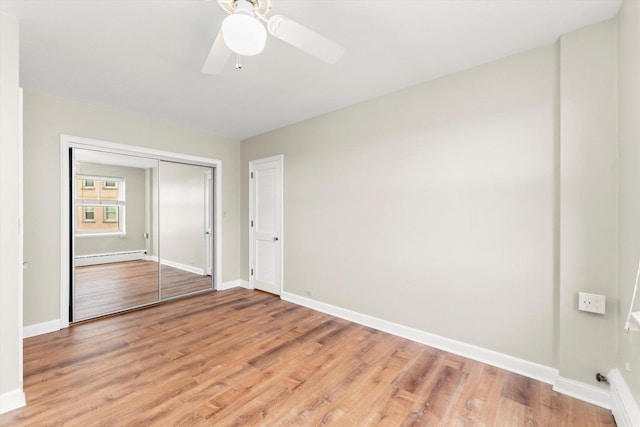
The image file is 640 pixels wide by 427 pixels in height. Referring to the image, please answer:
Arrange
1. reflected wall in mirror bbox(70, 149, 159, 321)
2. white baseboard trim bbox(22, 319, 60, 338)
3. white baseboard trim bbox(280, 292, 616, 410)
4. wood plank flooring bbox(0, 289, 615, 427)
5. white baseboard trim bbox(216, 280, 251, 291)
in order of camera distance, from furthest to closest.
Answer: white baseboard trim bbox(216, 280, 251, 291) < reflected wall in mirror bbox(70, 149, 159, 321) < white baseboard trim bbox(22, 319, 60, 338) < white baseboard trim bbox(280, 292, 616, 410) < wood plank flooring bbox(0, 289, 615, 427)

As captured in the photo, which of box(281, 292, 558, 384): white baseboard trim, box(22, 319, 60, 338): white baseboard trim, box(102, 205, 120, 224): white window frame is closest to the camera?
box(281, 292, 558, 384): white baseboard trim

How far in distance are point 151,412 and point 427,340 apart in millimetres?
2327

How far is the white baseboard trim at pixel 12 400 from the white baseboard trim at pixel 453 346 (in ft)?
8.63

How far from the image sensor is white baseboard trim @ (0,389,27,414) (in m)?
1.69

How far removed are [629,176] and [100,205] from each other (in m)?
5.53

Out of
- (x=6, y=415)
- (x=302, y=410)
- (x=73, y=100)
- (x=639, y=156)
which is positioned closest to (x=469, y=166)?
(x=639, y=156)

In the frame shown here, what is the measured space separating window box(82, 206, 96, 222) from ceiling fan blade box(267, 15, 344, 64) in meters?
3.77

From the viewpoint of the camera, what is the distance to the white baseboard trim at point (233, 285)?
4.42m

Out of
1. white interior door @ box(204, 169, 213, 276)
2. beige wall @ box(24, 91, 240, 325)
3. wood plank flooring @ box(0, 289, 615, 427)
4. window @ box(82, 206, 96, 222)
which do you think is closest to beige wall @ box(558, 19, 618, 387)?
wood plank flooring @ box(0, 289, 615, 427)

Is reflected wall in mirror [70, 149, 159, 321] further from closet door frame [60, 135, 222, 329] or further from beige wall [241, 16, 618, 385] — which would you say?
beige wall [241, 16, 618, 385]

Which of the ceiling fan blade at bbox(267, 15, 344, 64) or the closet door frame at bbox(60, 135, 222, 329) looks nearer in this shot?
the ceiling fan blade at bbox(267, 15, 344, 64)

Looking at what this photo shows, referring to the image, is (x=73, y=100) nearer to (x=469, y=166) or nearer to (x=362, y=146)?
(x=362, y=146)

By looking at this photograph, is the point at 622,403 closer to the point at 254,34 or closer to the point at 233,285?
the point at 254,34

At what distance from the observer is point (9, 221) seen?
1747 millimetres
